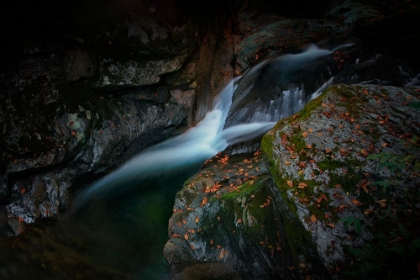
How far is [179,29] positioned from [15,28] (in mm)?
4020

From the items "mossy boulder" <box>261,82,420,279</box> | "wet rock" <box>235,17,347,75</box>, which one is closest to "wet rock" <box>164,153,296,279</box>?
"mossy boulder" <box>261,82,420,279</box>

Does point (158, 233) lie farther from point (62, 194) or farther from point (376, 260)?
point (376, 260)

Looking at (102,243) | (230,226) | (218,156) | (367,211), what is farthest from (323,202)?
(102,243)

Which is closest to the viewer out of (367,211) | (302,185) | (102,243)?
(367,211)

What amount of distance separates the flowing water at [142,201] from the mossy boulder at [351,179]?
113 inches

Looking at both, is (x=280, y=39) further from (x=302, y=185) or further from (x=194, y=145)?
(x=302, y=185)

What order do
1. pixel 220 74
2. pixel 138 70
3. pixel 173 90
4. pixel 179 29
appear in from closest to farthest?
1. pixel 138 70
2. pixel 179 29
3. pixel 173 90
4. pixel 220 74

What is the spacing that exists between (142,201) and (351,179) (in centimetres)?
483

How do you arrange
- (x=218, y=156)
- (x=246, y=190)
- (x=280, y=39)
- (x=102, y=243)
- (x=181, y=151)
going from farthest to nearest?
(x=280, y=39) → (x=181, y=151) → (x=218, y=156) → (x=102, y=243) → (x=246, y=190)

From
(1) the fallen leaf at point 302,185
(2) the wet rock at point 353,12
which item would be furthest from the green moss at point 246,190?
(2) the wet rock at point 353,12

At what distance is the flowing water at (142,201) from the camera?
16.5 ft

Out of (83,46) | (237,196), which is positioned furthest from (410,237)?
(83,46)

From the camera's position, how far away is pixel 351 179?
341cm

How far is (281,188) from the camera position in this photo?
3.67 m
